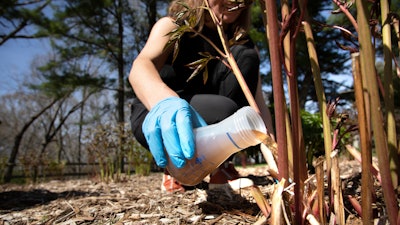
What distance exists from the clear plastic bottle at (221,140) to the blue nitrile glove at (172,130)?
0.02 m

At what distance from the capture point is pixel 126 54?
704 cm

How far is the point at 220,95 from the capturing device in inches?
51.1

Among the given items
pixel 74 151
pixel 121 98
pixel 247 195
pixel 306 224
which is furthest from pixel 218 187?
pixel 74 151

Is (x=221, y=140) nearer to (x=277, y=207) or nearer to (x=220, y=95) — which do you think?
(x=277, y=207)

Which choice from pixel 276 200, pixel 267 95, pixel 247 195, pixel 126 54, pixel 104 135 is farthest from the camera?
pixel 267 95

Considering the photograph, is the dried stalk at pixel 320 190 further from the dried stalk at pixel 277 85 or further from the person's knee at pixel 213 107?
the person's knee at pixel 213 107

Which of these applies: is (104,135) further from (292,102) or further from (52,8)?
(52,8)

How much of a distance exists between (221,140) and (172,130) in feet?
0.44

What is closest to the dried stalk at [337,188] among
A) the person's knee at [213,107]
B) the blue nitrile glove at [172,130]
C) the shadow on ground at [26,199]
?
the blue nitrile glove at [172,130]

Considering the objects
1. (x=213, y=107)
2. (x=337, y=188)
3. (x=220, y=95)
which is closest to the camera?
(x=337, y=188)

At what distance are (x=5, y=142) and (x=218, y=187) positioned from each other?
16.5 m

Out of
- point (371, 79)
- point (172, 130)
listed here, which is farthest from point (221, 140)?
point (371, 79)

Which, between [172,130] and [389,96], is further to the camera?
[172,130]

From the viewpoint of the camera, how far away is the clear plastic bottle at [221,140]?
48 cm
